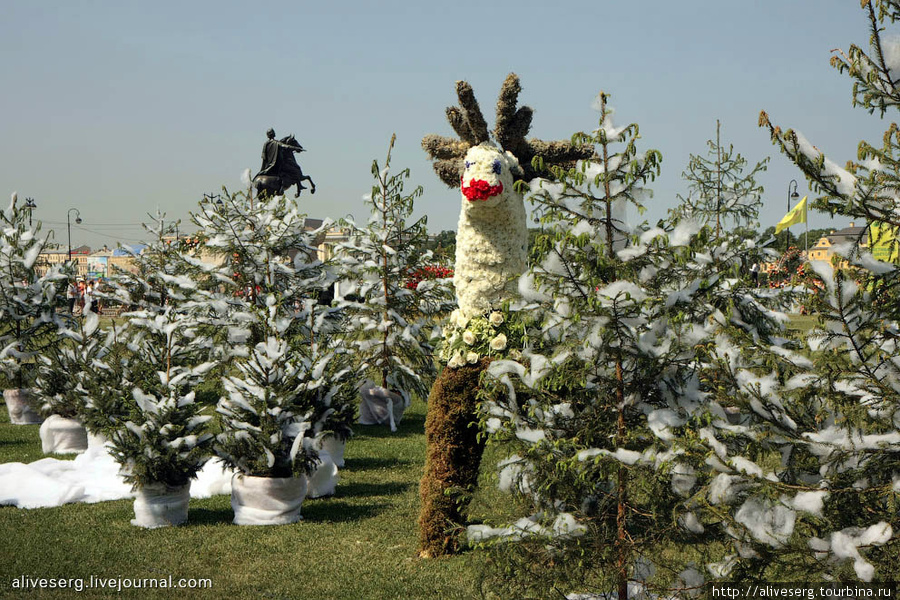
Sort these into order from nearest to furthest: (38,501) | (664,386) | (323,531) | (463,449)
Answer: (664,386), (463,449), (323,531), (38,501)

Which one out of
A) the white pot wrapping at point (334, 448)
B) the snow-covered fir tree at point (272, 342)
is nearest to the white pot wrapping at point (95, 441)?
the snow-covered fir tree at point (272, 342)

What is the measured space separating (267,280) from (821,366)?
319 inches

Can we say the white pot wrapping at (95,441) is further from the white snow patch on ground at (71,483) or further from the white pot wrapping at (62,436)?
the white pot wrapping at (62,436)

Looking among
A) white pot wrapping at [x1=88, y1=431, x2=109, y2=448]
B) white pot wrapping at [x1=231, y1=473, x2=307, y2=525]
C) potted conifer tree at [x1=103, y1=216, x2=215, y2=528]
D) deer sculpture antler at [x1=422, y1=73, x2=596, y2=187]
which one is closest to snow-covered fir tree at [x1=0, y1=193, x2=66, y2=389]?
white pot wrapping at [x1=88, y1=431, x2=109, y2=448]

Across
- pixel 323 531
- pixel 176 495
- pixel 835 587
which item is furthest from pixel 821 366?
pixel 176 495

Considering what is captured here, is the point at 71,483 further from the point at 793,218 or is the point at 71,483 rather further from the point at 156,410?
the point at 793,218

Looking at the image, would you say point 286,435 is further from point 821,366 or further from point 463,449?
point 821,366

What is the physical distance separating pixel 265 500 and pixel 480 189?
3284 mm

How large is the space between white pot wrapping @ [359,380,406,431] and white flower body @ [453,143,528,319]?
235 inches

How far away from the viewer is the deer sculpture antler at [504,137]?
18.1ft

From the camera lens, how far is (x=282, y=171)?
15336 mm

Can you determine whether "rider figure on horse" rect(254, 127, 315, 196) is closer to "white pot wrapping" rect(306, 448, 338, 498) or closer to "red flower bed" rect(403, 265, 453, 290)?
"red flower bed" rect(403, 265, 453, 290)

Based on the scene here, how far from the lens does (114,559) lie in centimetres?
574

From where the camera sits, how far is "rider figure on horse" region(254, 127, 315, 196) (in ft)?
49.6
